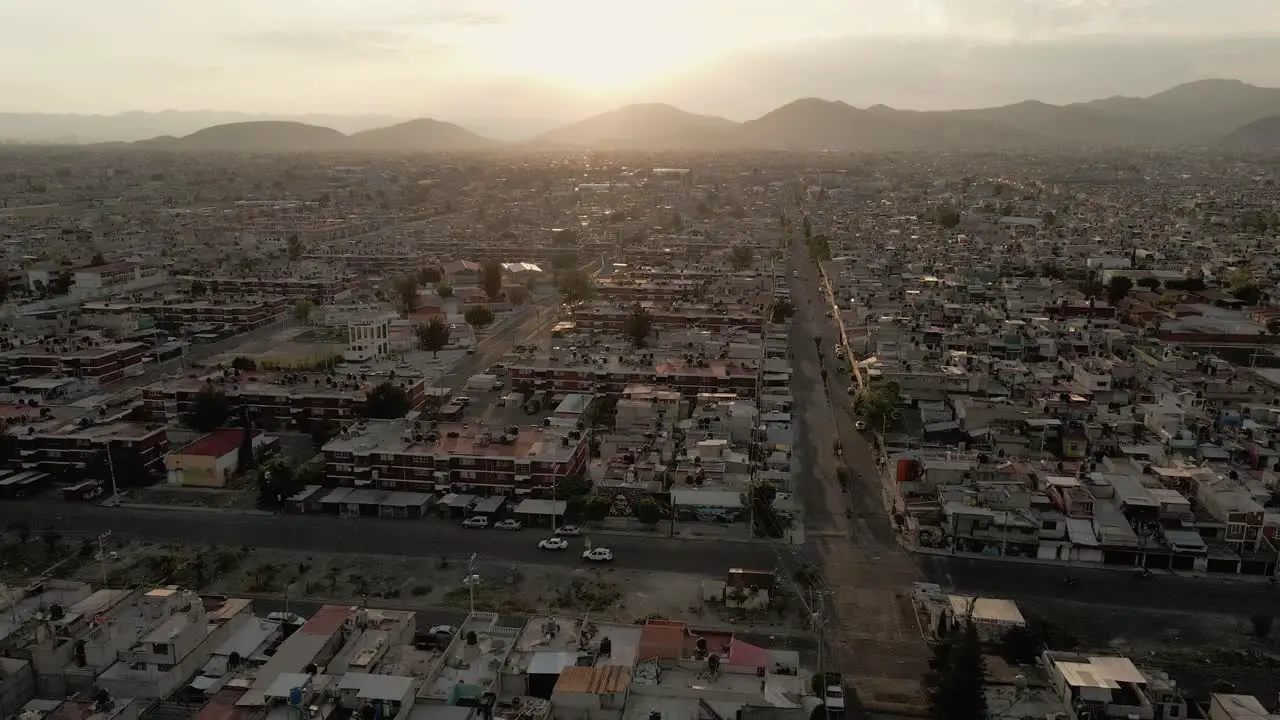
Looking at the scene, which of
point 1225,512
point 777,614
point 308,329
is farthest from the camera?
point 308,329

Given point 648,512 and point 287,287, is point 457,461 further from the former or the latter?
point 287,287

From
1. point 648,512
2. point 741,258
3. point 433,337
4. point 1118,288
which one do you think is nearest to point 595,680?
point 648,512

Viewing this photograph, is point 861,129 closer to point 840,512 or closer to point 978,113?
point 978,113

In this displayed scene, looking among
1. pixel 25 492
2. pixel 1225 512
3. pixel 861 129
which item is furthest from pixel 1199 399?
pixel 861 129

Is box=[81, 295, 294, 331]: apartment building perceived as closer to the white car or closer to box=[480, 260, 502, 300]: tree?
box=[480, 260, 502, 300]: tree

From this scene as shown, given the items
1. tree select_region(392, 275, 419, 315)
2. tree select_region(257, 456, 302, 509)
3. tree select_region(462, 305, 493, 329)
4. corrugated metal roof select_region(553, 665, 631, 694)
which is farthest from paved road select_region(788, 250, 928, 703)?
tree select_region(392, 275, 419, 315)
